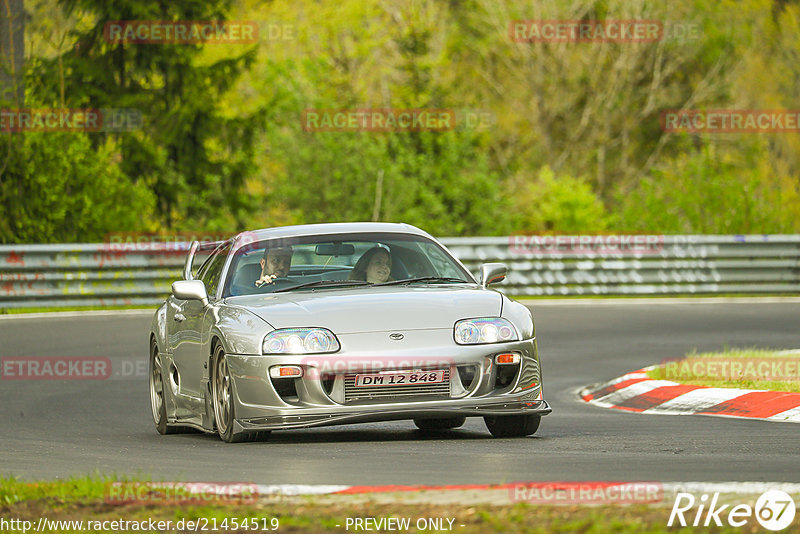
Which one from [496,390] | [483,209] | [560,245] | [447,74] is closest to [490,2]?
[447,74]

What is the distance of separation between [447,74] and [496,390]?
4209 centimetres

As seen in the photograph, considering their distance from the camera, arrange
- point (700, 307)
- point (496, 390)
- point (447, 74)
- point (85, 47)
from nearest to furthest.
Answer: point (496, 390) → point (700, 307) → point (85, 47) → point (447, 74)

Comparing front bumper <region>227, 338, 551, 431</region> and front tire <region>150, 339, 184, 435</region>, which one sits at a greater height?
front bumper <region>227, 338, 551, 431</region>

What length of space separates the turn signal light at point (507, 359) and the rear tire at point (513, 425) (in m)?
0.48

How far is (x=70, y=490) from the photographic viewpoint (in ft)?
22.4

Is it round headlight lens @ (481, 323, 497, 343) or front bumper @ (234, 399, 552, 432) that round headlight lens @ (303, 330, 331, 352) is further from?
round headlight lens @ (481, 323, 497, 343)

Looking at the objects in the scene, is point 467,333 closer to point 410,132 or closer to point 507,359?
point 507,359

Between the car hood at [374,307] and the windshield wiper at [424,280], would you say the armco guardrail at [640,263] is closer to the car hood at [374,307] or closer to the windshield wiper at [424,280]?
the windshield wiper at [424,280]

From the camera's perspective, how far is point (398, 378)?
902cm

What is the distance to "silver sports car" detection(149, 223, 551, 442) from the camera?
9000 mm

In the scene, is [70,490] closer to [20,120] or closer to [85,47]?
[20,120]

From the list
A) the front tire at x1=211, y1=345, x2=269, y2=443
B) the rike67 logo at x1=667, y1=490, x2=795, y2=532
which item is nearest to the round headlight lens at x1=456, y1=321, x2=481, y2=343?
the front tire at x1=211, y1=345, x2=269, y2=443

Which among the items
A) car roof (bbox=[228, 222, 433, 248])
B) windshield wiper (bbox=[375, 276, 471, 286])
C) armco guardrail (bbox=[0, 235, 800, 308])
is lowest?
armco guardrail (bbox=[0, 235, 800, 308])

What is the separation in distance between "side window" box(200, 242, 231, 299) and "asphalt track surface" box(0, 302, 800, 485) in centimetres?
102
